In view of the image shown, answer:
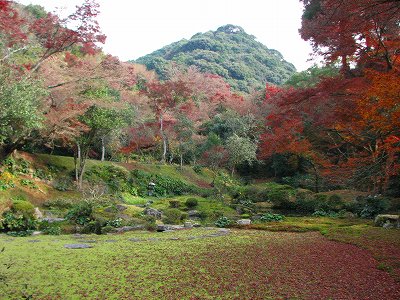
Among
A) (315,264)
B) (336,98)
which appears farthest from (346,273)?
(336,98)

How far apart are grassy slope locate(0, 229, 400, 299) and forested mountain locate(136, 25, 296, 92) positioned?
43924 mm

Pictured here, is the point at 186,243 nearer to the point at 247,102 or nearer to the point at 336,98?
the point at 336,98

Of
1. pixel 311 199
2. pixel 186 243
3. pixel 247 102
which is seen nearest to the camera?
pixel 186 243

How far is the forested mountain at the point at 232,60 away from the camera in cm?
5362

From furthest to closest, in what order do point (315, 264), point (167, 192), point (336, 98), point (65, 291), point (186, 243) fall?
point (167, 192) → point (336, 98) → point (186, 243) → point (315, 264) → point (65, 291)

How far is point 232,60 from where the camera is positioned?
199ft

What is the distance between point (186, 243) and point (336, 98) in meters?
9.48

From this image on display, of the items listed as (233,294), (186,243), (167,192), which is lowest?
(167,192)

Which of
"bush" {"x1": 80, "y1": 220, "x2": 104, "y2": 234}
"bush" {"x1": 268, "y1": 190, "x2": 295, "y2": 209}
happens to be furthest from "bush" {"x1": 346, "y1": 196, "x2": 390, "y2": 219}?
"bush" {"x1": 80, "y1": 220, "x2": 104, "y2": 234}

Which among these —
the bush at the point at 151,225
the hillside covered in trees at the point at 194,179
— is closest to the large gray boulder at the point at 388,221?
the hillside covered in trees at the point at 194,179

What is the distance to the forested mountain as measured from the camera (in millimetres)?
53625

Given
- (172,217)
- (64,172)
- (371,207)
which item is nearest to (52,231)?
(172,217)

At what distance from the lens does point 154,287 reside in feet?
12.4

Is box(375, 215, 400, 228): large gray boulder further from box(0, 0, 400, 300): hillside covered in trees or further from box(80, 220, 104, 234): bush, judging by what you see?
box(80, 220, 104, 234): bush
